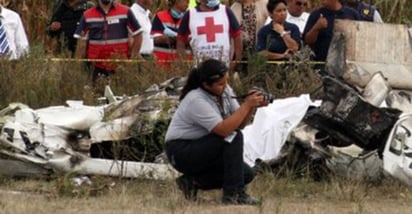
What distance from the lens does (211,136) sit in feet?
38.0

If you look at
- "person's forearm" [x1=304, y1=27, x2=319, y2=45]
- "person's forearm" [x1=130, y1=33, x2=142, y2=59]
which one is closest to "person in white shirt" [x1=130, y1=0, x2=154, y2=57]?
"person's forearm" [x1=130, y1=33, x2=142, y2=59]

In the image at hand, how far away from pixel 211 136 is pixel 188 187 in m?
0.55

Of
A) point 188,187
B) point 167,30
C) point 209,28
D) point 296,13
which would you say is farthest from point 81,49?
point 188,187

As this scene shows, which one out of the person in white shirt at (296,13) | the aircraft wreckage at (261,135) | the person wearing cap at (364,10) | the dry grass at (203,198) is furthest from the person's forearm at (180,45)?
the dry grass at (203,198)

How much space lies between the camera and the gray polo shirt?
1148 cm

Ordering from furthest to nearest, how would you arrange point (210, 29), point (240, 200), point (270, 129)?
point (210, 29)
point (270, 129)
point (240, 200)

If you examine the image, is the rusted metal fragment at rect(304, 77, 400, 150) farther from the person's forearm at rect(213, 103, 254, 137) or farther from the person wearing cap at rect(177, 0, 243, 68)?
the person wearing cap at rect(177, 0, 243, 68)

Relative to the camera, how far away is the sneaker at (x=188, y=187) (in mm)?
11766

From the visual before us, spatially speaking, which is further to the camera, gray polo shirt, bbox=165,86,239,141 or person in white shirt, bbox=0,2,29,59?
person in white shirt, bbox=0,2,29,59

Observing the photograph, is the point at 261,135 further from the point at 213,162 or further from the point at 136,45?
the point at 136,45

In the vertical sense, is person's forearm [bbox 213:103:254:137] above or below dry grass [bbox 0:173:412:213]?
above

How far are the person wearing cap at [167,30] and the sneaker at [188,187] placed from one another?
3516 millimetres

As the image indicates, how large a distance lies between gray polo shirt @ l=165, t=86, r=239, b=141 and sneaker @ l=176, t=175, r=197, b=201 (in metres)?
0.39

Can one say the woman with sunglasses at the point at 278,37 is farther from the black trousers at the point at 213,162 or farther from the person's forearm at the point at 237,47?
the black trousers at the point at 213,162
